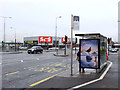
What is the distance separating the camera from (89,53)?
9.44 meters

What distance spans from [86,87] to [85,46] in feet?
12.3

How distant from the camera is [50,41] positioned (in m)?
87.9

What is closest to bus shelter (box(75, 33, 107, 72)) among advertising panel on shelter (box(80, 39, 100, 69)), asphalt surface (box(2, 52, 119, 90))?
advertising panel on shelter (box(80, 39, 100, 69))

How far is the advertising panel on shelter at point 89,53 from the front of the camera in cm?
929

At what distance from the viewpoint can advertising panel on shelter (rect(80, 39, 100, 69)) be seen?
9289mm

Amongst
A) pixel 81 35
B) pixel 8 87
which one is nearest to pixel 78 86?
pixel 8 87

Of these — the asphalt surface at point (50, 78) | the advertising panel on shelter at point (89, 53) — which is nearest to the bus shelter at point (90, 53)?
the advertising panel on shelter at point (89, 53)

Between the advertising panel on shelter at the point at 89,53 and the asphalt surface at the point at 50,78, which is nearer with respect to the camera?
the asphalt surface at the point at 50,78

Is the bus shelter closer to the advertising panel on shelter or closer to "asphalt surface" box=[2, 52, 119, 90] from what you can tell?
the advertising panel on shelter

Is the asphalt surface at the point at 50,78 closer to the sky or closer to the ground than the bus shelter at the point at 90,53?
closer to the ground

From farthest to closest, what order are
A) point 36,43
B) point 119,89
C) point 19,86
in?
point 36,43 < point 19,86 < point 119,89

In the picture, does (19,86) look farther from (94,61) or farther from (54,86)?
(94,61)

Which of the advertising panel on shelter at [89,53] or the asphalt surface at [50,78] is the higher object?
the advertising panel on shelter at [89,53]

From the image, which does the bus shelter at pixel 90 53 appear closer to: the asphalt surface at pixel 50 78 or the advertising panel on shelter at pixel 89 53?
the advertising panel on shelter at pixel 89 53
